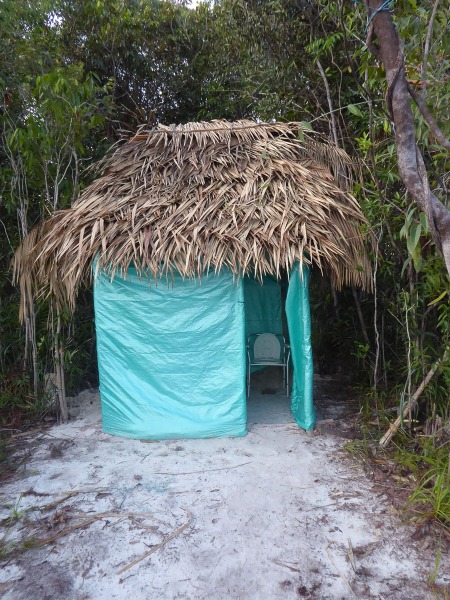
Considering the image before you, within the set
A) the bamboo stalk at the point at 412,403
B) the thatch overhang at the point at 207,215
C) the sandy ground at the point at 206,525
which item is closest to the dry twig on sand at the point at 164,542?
the sandy ground at the point at 206,525

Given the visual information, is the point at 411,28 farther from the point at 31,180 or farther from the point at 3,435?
the point at 3,435

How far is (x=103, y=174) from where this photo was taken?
4551mm

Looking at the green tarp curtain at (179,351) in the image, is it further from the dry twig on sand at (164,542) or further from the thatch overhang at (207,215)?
the dry twig on sand at (164,542)

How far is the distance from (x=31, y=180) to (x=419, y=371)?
3976 millimetres

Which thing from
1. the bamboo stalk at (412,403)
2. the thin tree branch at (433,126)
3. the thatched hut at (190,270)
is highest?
the thin tree branch at (433,126)

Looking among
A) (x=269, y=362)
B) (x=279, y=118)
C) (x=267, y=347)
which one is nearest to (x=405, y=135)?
(x=269, y=362)

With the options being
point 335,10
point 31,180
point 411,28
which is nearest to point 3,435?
point 31,180

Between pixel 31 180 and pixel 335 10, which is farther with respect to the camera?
pixel 31 180

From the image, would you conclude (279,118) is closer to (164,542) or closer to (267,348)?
(267,348)

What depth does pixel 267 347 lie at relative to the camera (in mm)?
5312

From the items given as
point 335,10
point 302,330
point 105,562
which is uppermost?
point 335,10

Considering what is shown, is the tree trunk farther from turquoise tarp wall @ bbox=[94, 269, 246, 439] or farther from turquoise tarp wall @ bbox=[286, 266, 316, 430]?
turquoise tarp wall @ bbox=[94, 269, 246, 439]

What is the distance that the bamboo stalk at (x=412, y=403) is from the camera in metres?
3.12

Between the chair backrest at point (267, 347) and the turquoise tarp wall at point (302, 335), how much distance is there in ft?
3.99
